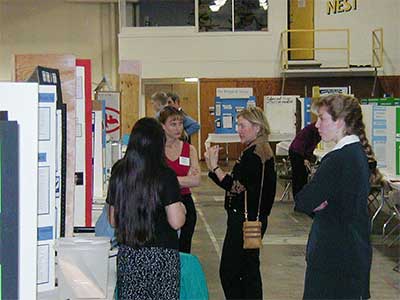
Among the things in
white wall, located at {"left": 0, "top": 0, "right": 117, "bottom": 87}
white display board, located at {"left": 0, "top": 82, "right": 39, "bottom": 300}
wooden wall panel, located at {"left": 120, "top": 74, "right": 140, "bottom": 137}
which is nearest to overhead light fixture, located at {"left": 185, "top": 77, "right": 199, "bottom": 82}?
white wall, located at {"left": 0, "top": 0, "right": 117, "bottom": 87}

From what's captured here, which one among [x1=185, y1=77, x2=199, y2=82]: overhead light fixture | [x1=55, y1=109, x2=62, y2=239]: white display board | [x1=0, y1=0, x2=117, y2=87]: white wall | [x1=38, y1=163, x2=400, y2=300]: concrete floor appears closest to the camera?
[x1=55, y1=109, x2=62, y2=239]: white display board

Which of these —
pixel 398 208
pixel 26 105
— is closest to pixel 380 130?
pixel 398 208

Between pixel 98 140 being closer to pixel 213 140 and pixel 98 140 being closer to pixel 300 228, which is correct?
pixel 300 228

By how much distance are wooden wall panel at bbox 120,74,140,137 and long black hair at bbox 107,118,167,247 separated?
342 cm

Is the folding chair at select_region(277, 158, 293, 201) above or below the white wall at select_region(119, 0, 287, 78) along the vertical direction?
below

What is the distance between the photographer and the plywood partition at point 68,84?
263 cm

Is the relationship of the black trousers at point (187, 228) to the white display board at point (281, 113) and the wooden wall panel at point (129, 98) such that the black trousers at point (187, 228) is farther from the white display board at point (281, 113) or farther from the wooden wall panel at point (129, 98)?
the white display board at point (281, 113)

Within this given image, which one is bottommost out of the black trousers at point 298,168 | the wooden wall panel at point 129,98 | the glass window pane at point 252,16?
the black trousers at point 298,168

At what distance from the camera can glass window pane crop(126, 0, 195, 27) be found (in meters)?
18.5

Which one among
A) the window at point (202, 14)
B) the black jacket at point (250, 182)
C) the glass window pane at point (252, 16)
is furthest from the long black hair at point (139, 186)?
the glass window pane at point (252, 16)

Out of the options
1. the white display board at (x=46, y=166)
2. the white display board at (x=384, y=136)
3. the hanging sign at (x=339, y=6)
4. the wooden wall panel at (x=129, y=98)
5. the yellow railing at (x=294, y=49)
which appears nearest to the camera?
the white display board at (x=46, y=166)

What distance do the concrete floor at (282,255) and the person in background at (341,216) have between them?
2512 mm

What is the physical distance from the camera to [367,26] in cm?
1819

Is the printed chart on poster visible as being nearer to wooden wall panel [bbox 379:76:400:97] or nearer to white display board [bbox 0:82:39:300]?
wooden wall panel [bbox 379:76:400:97]
